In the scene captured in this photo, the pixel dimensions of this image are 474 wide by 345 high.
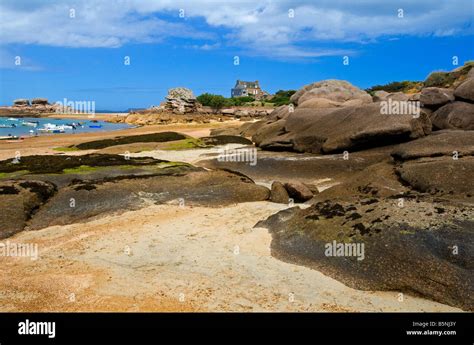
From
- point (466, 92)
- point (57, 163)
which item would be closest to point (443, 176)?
point (466, 92)

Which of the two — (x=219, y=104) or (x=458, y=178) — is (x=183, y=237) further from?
(x=219, y=104)

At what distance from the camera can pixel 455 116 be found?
3131 centimetres

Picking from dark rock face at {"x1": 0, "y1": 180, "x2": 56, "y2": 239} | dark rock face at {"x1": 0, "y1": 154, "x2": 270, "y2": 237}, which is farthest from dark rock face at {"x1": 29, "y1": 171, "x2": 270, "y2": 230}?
dark rock face at {"x1": 0, "y1": 180, "x2": 56, "y2": 239}

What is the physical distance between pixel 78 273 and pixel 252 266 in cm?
519

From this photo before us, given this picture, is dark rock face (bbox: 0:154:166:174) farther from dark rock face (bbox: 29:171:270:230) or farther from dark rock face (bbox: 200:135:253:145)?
dark rock face (bbox: 200:135:253:145)

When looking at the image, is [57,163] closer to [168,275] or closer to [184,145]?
[184,145]

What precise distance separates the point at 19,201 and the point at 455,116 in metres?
28.9

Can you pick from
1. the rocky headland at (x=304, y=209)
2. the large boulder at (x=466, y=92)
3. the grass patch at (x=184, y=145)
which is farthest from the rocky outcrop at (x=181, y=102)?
the large boulder at (x=466, y=92)

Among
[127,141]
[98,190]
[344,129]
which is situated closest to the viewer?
[98,190]

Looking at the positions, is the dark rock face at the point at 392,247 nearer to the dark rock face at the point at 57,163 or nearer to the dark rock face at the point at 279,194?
the dark rock face at the point at 279,194

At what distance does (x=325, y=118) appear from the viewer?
112 feet

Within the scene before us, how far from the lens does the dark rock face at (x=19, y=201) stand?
17.0m

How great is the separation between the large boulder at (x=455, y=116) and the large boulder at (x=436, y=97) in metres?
0.77
